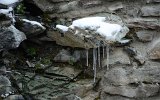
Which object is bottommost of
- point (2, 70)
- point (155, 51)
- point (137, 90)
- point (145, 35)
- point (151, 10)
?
point (137, 90)

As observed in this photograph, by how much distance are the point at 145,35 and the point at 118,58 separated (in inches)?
20.5

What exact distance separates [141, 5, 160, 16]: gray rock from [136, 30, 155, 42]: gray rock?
27cm

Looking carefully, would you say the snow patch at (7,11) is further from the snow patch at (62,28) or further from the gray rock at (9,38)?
the snow patch at (62,28)

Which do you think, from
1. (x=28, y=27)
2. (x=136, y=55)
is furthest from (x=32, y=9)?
(x=136, y=55)

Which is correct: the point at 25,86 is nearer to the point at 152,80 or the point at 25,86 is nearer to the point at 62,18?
the point at 62,18

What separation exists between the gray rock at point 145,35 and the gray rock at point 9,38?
1.74 meters

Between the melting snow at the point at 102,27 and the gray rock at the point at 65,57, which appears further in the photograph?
the gray rock at the point at 65,57

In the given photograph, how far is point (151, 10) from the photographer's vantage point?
18.3 ft

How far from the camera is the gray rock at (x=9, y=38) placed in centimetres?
521

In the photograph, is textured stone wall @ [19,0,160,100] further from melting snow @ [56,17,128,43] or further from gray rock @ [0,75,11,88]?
gray rock @ [0,75,11,88]

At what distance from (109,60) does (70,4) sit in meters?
1.02

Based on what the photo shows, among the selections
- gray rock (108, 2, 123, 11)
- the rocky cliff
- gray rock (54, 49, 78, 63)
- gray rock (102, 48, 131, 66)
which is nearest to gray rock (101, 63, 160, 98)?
the rocky cliff

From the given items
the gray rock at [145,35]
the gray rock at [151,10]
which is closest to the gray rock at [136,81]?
the gray rock at [145,35]

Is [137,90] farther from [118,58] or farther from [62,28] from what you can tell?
[62,28]
